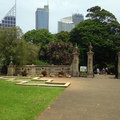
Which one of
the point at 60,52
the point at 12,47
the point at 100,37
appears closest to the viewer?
the point at 12,47

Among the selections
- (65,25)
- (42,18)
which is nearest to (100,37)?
(65,25)

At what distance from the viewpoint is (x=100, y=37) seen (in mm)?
41938

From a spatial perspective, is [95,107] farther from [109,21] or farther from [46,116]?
[109,21]

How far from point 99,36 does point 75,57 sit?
16.1 metres

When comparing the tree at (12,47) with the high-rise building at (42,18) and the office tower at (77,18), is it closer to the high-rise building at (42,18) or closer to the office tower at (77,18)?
the office tower at (77,18)

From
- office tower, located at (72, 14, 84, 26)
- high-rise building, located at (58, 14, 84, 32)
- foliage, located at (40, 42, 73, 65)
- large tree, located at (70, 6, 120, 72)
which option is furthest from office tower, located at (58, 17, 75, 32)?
foliage, located at (40, 42, 73, 65)

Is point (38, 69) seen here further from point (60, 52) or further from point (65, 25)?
point (65, 25)

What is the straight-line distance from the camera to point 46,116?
7.23m

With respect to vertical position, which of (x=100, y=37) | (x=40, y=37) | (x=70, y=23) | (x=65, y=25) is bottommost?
(x=100, y=37)

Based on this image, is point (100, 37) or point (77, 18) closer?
point (100, 37)

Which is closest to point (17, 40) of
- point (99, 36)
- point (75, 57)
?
point (75, 57)

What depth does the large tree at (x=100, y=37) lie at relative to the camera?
41312mm

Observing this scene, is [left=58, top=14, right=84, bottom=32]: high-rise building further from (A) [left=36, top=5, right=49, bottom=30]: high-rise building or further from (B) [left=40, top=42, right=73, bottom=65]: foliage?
(B) [left=40, top=42, right=73, bottom=65]: foliage

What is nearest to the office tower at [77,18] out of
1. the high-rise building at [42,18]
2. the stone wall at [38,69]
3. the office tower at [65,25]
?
the office tower at [65,25]
